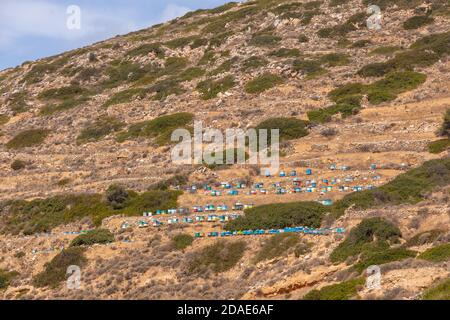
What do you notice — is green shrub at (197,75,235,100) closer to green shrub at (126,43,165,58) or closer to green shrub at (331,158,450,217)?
green shrub at (126,43,165,58)

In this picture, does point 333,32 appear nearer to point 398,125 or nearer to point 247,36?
point 247,36

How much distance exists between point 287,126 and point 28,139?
27016mm

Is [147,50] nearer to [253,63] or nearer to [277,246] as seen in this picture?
[253,63]

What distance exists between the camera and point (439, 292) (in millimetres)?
18328

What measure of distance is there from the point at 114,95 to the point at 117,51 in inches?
669

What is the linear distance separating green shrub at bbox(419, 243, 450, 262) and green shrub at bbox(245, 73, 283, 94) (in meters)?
37.8

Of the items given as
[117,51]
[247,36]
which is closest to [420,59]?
[247,36]

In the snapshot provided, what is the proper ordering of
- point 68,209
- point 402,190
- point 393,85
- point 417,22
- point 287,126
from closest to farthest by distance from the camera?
point 402,190
point 68,209
point 287,126
point 393,85
point 417,22

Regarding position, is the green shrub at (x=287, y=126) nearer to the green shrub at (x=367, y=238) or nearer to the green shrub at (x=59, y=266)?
the green shrub at (x=59, y=266)

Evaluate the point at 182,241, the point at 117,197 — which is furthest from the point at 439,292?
the point at 117,197

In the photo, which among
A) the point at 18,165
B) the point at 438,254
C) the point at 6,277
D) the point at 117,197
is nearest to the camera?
the point at 438,254

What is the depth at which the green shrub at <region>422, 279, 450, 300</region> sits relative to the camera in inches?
698

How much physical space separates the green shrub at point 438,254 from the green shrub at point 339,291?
2693 millimetres

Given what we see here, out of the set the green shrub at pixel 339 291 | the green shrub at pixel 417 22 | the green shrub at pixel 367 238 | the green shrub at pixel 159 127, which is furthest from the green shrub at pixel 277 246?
the green shrub at pixel 417 22
